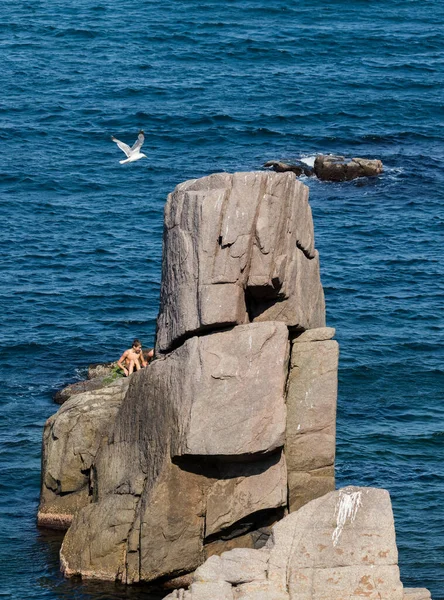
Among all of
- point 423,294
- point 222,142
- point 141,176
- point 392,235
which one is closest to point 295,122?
point 222,142

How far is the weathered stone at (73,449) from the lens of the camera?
3472 cm

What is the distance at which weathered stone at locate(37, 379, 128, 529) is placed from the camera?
34719 millimetres

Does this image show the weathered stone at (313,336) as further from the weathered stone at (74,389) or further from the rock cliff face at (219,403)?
the weathered stone at (74,389)

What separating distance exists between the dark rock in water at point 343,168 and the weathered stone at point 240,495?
3724cm

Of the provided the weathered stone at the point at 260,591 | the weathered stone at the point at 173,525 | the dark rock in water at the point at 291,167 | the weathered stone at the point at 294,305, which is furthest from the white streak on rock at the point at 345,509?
the dark rock in water at the point at 291,167

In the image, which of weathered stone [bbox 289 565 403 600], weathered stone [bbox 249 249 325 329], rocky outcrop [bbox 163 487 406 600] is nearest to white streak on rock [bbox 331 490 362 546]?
rocky outcrop [bbox 163 487 406 600]

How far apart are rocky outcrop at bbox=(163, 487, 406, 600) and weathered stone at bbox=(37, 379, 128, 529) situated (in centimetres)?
830

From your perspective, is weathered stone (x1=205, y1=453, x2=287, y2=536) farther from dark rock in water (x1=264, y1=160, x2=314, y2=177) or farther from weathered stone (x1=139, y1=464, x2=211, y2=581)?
dark rock in water (x1=264, y1=160, x2=314, y2=177)

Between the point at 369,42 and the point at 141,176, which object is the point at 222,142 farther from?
the point at 369,42

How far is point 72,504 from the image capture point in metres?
35.2

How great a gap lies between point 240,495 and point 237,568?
4.95 meters

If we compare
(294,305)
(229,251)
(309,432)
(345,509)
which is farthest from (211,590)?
(294,305)

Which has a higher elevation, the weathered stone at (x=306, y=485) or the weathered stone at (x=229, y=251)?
the weathered stone at (x=229, y=251)

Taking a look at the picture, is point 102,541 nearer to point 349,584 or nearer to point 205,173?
point 349,584
